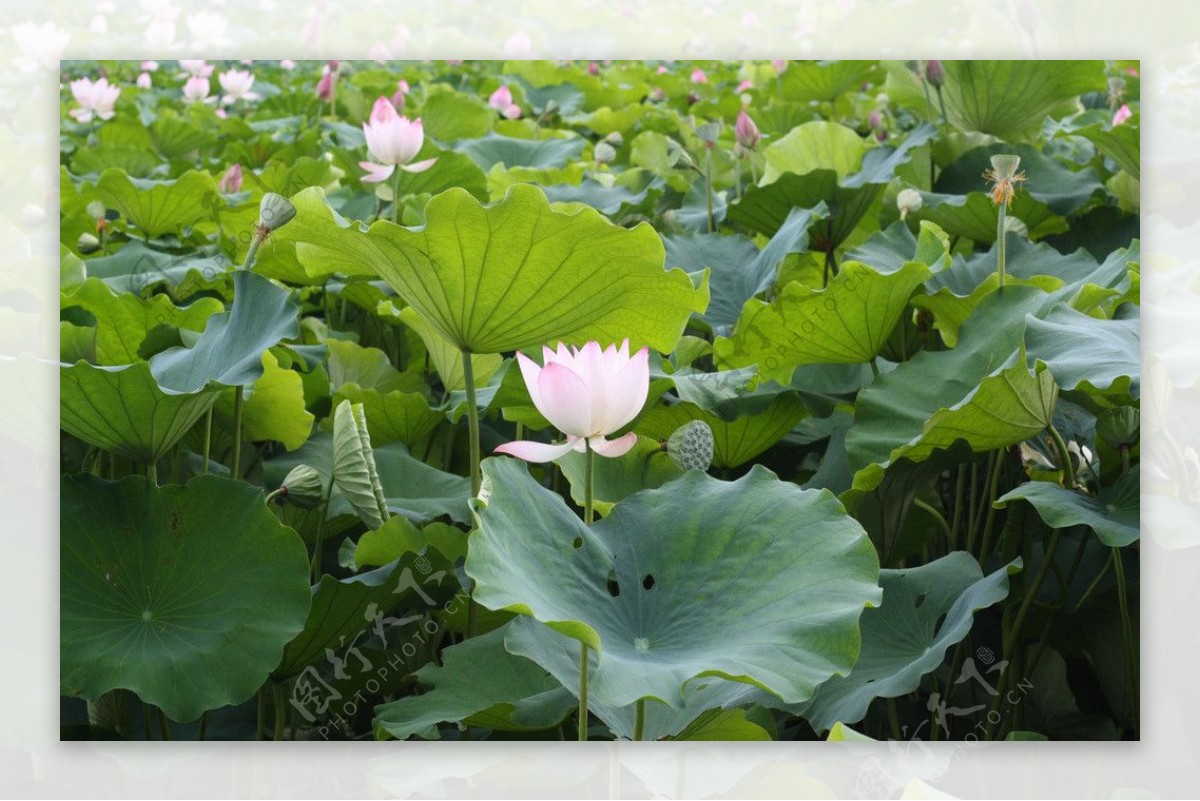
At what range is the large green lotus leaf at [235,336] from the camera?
102 cm

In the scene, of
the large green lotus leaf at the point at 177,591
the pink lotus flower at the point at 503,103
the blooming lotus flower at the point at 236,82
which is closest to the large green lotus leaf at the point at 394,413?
the large green lotus leaf at the point at 177,591

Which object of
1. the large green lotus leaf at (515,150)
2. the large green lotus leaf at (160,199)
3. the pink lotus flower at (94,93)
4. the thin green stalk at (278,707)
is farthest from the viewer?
the large green lotus leaf at (515,150)

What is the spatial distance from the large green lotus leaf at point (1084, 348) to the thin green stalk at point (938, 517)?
0.16 meters

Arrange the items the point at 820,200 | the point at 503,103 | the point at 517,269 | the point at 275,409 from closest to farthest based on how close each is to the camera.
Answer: the point at 517,269 → the point at 275,409 → the point at 820,200 → the point at 503,103

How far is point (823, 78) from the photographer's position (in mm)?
2109

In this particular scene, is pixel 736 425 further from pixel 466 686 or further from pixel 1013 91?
pixel 1013 91

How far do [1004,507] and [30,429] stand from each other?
0.85m

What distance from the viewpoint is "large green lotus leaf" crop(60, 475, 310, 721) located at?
36.7 inches

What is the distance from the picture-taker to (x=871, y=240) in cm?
149

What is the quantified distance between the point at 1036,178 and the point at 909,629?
3.16ft

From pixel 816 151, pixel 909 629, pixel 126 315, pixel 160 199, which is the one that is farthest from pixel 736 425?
pixel 160 199

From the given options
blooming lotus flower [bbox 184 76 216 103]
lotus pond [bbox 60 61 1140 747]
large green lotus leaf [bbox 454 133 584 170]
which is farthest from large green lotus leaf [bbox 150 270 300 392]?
blooming lotus flower [bbox 184 76 216 103]

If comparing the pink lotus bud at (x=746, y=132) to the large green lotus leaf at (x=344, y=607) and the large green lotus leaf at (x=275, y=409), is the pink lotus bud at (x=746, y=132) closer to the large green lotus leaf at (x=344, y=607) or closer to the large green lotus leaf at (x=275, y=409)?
the large green lotus leaf at (x=275, y=409)

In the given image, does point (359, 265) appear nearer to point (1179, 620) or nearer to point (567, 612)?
point (567, 612)
